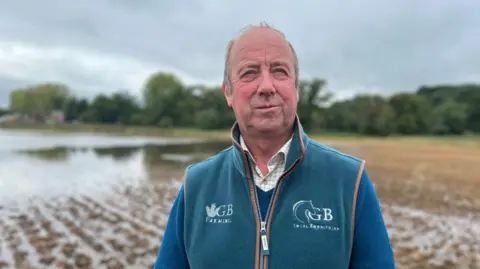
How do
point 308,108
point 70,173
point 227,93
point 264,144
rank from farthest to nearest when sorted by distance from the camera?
1. point 308,108
2. point 70,173
3. point 227,93
4. point 264,144

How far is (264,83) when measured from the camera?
1.75 metres

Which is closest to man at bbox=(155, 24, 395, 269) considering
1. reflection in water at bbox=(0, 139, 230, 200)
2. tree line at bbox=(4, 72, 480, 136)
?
reflection in water at bbox=(0, 139, 230, 200)

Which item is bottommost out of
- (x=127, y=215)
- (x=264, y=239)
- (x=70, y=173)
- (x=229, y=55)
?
(x=70, y=173)

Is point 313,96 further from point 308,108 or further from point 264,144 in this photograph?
point 264,144

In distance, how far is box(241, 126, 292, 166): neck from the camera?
1851 millimetres

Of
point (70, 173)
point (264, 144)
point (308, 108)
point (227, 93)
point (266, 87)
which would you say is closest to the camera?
point (266, 87)

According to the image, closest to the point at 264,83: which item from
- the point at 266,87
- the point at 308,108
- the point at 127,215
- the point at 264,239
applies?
the point at 266,87

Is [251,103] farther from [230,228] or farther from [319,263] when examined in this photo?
[319,263]

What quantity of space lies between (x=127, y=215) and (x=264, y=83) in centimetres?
877

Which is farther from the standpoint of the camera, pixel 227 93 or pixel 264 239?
pixel 227 93

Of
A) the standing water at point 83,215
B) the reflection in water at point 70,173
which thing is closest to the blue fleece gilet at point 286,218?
the standing water at point 83,215

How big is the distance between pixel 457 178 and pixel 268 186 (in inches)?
715

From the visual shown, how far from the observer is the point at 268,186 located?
1.85 metres

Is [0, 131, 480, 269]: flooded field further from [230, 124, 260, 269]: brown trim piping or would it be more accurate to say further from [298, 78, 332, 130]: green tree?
[298, 78, 332, 130]: green tree
